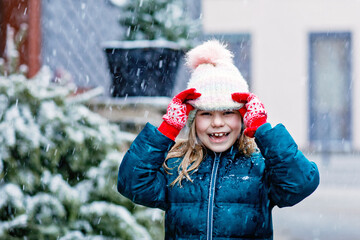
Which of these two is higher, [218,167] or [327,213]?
[218,167]

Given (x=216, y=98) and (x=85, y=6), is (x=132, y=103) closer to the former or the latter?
(x=85, y=6)

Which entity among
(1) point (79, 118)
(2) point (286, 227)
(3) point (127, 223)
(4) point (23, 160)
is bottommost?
(2) point (286, 227)

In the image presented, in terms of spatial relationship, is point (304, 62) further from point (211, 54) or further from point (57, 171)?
point (211, 54)

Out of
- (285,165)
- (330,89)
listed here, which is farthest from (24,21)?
(330,89)

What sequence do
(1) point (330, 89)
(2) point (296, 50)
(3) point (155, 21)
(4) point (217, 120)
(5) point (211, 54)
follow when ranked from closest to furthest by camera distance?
(4) point (217, 120) < (5) point (211, 54) < (3) point (155, 21) < (2) point (296, 50) < (1) point (330, 89)

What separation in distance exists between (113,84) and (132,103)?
0.39 m

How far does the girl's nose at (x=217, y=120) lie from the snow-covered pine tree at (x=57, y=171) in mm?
1473

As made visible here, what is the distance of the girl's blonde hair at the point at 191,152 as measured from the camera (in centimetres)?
234

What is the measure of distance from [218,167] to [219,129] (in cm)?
16

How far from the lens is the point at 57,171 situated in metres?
3.84

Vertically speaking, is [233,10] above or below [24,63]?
above

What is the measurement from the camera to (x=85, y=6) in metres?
6.29

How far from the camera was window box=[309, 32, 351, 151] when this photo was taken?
1204cm

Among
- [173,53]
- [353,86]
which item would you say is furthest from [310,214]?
[353,86]
